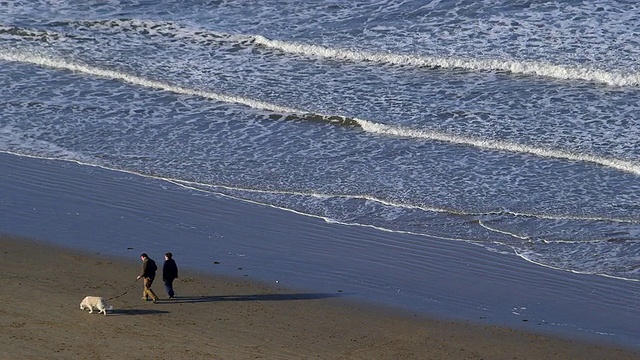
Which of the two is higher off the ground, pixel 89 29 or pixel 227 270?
pixel 89 29

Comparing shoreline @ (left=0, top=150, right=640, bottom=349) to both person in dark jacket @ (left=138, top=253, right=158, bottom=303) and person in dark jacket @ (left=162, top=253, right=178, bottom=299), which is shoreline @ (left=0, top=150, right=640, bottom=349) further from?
person in dark jacket @ (left=138, top=253, right=158, bottom=303)

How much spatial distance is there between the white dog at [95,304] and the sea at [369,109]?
4.78 m

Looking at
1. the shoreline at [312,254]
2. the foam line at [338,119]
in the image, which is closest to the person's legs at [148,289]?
the shoreline at [312,254]

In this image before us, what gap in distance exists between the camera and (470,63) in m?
26.5

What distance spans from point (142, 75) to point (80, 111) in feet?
9.16

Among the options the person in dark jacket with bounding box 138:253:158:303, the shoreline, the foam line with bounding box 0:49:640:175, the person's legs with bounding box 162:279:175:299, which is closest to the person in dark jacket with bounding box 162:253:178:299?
the person's legs with bounding box 162:279:175:299

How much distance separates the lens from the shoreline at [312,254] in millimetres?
15664

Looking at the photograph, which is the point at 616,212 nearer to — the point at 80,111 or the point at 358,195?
the point at 358,195

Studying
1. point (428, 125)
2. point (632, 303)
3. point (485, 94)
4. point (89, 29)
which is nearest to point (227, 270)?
point (632, 303)

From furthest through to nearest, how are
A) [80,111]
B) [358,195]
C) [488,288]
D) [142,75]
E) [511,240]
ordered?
[142,75] → [80,111] → [358,195] → [511,240] → [488,288]

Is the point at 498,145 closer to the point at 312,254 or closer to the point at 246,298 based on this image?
the point at 312,254

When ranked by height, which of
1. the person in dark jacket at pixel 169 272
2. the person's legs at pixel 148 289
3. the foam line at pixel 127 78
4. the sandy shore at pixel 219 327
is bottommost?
the sandy shore at pixel 219 327

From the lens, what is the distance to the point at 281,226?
60.5 feet

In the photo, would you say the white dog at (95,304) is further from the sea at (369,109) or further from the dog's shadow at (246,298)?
the sea at (369,109)
